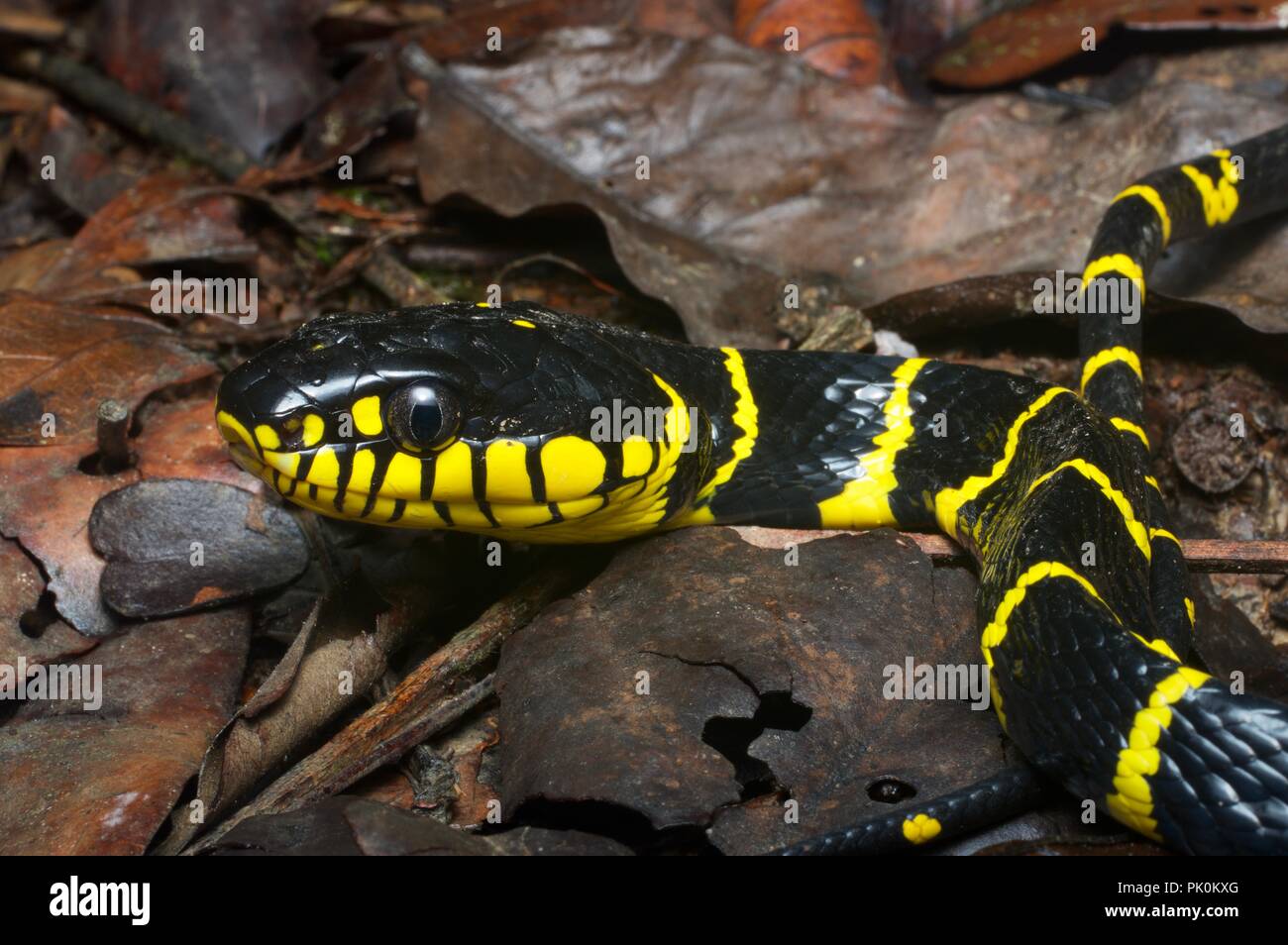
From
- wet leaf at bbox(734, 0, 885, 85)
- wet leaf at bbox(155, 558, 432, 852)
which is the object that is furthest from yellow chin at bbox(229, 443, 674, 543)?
wet leaf at bbox(734, 0, 885, 85)

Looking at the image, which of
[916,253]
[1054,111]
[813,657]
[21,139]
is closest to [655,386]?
[813,657]

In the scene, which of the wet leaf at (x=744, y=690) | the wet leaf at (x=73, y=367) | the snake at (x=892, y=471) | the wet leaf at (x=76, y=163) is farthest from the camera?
the wet leaf at (x=76, y=163)

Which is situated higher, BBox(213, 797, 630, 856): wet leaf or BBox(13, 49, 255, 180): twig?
BBox(13, 49, 255, 180): twig

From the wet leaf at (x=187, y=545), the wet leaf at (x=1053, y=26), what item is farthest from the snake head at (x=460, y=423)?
the wet leaf at (x=1053, y=26)

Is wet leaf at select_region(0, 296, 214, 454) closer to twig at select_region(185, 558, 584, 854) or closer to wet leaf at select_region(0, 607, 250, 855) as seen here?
wet leaf at select_region(0, 607, 250, 855)

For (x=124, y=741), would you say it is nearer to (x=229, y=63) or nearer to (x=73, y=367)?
(x=73, y=367)

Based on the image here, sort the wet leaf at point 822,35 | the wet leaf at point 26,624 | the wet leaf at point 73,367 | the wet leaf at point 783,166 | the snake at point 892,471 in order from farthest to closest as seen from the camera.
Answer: the wet leaf at point 822,35, the wet leaf at point 783,166, the wet leaf at point 73,367, the wet leaf at point 26,624, the snake at point 892,471

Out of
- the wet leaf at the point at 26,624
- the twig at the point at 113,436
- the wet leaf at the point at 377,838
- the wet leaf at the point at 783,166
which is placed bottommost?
the wet leaf at the point at 377,838

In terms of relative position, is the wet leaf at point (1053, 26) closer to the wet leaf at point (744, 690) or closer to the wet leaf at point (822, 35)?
the wet leaf at point (822, 35)
